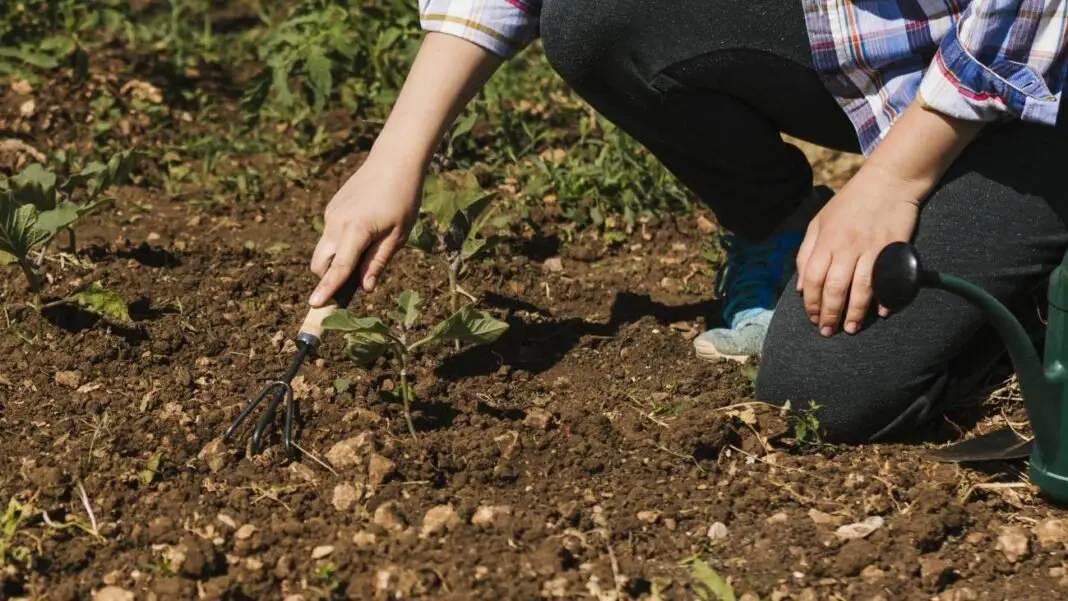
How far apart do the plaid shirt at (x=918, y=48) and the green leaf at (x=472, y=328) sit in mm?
468

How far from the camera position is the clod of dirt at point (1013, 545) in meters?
2.03

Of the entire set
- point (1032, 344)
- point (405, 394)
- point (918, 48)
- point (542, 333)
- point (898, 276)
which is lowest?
point (542, 333)

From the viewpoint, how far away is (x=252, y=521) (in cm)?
202

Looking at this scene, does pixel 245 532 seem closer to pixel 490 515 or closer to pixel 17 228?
pixel 490 515

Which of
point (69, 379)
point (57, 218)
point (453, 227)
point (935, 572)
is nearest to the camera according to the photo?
point (935, 572)

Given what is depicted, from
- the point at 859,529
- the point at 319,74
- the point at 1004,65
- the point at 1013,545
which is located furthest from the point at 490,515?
the point at 319,74

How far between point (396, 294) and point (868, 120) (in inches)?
39.7

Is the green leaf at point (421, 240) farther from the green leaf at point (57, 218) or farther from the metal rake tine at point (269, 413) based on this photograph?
the green leaf at point (57, 218)

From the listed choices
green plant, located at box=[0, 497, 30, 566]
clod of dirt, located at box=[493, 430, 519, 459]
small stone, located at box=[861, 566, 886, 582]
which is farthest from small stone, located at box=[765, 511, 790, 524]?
green plant, located at box=[0, 497, 30, 566]

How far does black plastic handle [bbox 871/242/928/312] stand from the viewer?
1.83 m

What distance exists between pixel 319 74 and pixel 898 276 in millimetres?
1985

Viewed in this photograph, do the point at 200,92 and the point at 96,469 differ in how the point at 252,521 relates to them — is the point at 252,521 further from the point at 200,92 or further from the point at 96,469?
the point at 200,92

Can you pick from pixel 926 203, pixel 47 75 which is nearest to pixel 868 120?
pixel 926 203

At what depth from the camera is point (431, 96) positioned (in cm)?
229
